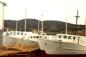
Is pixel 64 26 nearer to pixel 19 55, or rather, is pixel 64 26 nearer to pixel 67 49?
pixel 67 49

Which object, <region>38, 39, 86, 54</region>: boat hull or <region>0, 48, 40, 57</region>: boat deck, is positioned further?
<region>38, 39, 86, 54</region>: boat hull

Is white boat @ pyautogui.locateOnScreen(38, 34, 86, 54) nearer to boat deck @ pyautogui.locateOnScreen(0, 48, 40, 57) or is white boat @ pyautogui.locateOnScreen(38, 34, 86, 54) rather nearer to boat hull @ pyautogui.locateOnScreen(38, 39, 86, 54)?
Answer: boat hull @ pyautogui.locateOnScreen(38, 39, 86, 54)

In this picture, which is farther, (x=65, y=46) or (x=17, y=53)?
(x=65, y=46)

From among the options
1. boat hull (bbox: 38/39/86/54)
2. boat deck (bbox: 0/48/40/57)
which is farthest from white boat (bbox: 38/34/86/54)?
boat deck (bbox: 0/48/40/57)

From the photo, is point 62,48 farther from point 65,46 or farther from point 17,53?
point 17,53

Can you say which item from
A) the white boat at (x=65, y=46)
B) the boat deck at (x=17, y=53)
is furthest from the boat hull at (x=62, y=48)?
the boat deck at (x=17, y=53)

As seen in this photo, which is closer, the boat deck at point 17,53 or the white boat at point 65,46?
the boat deck at point 17,53

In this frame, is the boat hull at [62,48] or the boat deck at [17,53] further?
the boat hull at [62,48]

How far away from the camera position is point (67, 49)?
6.70 meters

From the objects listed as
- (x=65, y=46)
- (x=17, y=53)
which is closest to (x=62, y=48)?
(x=65, y=46)

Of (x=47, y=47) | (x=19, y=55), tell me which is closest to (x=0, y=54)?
(x=19, y=55)

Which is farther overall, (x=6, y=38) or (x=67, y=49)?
(x=6, y=38)

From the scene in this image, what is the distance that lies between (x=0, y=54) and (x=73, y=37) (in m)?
2.95

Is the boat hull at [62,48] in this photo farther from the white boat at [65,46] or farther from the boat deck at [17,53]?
the boat deck at [17,53]
